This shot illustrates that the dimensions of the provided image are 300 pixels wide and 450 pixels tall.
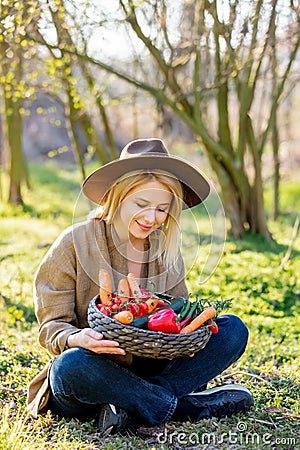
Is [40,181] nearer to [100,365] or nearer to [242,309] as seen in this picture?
[242,309]

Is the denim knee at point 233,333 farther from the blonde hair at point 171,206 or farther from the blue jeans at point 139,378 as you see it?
the blonde hair at point 171,206

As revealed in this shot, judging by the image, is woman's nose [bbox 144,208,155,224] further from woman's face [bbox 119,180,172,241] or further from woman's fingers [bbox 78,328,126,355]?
woman's fingers [bbox 78,328,126,355]

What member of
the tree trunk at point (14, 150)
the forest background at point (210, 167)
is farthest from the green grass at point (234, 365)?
the tree trunk at point (14, 150)

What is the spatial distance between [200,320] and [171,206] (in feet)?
1.65

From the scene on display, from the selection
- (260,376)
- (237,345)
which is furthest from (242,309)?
(237,345)

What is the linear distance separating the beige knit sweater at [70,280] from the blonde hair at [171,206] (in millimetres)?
48

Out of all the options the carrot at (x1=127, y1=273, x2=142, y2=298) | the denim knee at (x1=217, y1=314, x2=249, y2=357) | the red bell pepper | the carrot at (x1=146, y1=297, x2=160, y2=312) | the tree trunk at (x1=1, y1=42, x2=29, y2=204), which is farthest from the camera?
the tree trunk at (x1=1, y1=42, x2=29, y2=204)

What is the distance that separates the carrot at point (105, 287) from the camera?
8.93 feet

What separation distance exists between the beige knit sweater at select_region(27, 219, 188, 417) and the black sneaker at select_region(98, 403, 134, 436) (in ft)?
0.63

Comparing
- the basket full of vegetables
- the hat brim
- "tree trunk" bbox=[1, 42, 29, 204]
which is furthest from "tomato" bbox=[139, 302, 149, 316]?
"tree trunk" bbox=[1, 42, 29, 204]

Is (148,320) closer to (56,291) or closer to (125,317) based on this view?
(125,317)

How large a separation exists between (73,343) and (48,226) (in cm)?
597

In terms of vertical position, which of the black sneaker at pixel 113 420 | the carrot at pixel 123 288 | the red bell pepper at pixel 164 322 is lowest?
Result: the black sneaker at pixel 113 420

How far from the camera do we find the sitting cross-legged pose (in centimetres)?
269
